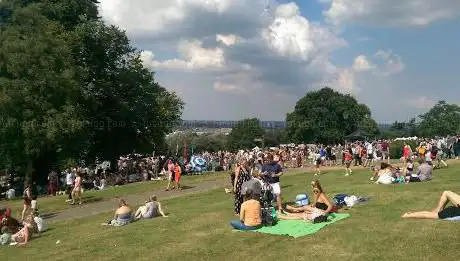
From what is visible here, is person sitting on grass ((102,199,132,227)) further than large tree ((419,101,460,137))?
No

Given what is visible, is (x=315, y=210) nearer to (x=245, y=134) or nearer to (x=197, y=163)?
(x=197, y=163)

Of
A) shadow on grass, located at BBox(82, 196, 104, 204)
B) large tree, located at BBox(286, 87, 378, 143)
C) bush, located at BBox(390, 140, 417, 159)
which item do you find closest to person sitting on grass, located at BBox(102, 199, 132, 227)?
shadow on grass, located at BBox(82, 196, 104, 204)

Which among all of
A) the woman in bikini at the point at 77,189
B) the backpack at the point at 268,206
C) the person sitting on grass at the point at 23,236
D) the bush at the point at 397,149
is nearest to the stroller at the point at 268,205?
the backpack at the point at 268,206

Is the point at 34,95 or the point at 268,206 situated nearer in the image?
the point at 268,206

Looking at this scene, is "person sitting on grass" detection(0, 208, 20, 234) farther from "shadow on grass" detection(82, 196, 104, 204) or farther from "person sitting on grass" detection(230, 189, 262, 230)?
"person sitting on grass" detection(230, 189, 262, 230)

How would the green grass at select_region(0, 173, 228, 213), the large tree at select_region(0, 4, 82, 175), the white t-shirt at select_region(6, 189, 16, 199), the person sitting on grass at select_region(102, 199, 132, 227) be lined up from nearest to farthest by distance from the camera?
the person sitting on grass at select_region(102, 199, 132, 227) < the green grass at select_region(0, 173, 228, 213) < the large tree at select_region(0, 4, 82, 175) < the white t-shirt at select_region(6, 189, 16, 199)

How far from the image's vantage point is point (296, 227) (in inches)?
536

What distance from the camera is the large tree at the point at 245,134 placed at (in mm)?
134562

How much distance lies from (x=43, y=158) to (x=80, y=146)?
4845mm

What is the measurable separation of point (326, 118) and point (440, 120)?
143 feet

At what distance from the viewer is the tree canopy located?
32250mm

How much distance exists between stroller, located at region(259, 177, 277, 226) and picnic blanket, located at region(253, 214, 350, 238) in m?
0.24

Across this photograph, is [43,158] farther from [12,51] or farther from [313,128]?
[313,128]

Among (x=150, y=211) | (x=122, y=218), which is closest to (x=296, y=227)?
(x=150, y=211)
